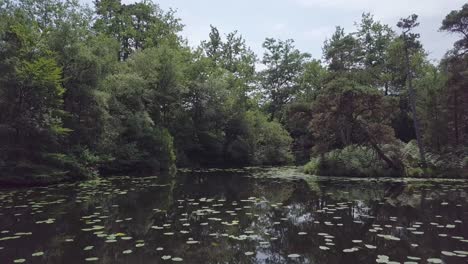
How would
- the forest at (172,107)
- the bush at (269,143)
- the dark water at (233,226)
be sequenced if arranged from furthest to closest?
the bush at (269,143), the forest at (172,107), the dark water at (233,226)

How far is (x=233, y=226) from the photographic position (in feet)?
23.1

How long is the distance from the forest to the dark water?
3.56 meters

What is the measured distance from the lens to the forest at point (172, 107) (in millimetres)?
13430

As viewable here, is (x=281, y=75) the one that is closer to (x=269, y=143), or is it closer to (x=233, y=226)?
(x=269, y=143)

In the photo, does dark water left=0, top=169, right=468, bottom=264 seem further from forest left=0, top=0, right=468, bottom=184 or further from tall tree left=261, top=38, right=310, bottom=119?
tall tree left=261, top=38, right=310, bottom=119

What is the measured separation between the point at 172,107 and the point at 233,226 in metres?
20.5

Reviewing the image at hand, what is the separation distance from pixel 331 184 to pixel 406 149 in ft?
22.9

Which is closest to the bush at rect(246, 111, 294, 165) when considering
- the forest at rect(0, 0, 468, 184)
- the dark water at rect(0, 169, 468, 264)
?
the forest at rect(0, 0, 468, 184)

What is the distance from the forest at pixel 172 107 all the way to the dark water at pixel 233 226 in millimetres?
3556

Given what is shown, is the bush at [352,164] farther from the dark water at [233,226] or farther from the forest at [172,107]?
the dark water at [233,226]

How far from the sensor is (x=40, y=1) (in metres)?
21.6

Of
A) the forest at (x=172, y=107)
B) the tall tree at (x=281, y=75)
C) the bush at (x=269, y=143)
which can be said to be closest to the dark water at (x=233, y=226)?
the forest at (x=172, y=107)

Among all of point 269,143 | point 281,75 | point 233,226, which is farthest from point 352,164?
point 281,75

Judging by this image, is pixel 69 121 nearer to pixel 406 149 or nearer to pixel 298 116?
pixel 298 116
